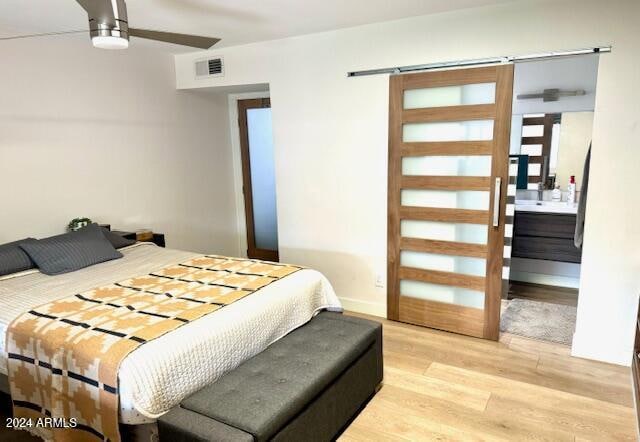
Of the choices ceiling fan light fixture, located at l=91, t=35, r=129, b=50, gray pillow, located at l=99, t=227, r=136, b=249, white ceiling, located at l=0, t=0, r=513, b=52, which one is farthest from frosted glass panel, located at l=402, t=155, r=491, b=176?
gray pillow, located at l=99, t=227, r=136, b=249

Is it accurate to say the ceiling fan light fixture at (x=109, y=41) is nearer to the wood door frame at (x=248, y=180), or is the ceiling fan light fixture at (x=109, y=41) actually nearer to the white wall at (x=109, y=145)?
the white wall at (x=109, y=145)

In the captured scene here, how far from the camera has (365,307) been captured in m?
3.90

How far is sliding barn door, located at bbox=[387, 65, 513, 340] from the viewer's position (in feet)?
10.2

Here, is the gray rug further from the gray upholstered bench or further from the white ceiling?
the white ceiling

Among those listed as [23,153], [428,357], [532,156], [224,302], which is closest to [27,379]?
[224,302]

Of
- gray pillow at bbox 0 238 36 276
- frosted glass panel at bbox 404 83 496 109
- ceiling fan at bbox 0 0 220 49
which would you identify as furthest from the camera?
frosted glass panel at bbox 404 83 496 109

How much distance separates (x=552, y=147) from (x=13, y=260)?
4857mm

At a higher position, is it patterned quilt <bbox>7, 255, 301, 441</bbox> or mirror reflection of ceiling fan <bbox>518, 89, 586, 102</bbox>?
mirror reflection of ceiling fan <bbox>518, 89, 586, 102</bbox>

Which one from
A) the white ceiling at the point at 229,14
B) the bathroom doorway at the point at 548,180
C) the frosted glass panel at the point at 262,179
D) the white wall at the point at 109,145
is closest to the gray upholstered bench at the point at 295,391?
the bathroom doorway at the point at 548,180

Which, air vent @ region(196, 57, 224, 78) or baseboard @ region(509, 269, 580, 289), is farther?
baseboard @ region(509, 269, 580, 289)

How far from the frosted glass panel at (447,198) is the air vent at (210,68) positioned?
7.35 feet

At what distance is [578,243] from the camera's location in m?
3.34

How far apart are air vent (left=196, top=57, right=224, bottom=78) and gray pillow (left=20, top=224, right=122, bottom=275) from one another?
1.95 m

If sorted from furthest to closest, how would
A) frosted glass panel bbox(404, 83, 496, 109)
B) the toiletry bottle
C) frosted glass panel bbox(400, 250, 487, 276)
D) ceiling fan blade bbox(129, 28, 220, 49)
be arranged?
the toiletry bottle < frosted glass panel bbox(400, 250, 487, 276) < frosted glass panel bbox(404, 83, 496, 109) < ceiling fan blade bbox(129, 28, 220, 49)
